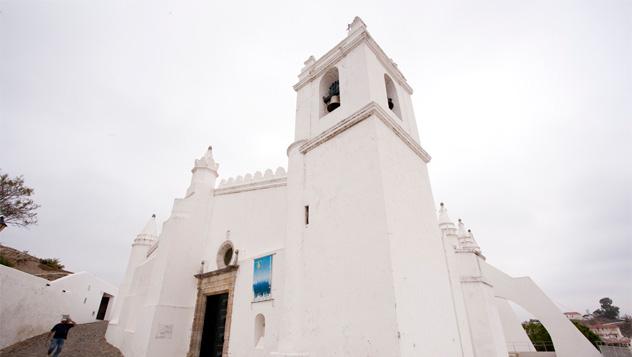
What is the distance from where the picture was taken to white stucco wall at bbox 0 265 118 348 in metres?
10.7

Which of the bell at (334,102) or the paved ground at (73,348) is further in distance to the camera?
the paved ground at (73,348)

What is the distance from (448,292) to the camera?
6.57 meters

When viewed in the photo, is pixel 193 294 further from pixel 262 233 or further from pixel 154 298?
pixel 262 233

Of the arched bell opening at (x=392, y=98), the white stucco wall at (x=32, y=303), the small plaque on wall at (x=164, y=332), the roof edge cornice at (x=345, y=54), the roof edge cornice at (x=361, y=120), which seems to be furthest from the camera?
the white stucco wall at (x=32, y=303)

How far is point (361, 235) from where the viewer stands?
5.55 meters

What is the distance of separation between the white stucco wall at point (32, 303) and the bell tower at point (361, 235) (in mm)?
11479

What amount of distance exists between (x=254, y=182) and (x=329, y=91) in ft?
13.0

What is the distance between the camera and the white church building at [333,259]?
5238 millimetres

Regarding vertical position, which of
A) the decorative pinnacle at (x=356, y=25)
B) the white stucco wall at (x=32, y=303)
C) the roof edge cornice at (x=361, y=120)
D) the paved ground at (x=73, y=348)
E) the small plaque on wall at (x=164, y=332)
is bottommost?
the paved ground at (x=73, y=348)

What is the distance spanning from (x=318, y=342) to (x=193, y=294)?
6.24m

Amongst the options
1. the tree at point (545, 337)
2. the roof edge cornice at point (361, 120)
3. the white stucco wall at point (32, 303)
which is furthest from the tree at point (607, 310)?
the white stucco wall at point (32, 303)

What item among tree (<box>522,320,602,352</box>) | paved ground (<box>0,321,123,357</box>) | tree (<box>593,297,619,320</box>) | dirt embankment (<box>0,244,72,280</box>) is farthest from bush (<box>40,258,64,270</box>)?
tree (<box>593,297,619,320</box>)

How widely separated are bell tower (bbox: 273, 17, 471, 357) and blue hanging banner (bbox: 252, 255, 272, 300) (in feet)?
4.57

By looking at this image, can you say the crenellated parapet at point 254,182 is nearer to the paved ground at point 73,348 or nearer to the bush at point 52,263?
the paved ground at point 73,348
